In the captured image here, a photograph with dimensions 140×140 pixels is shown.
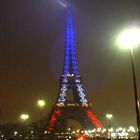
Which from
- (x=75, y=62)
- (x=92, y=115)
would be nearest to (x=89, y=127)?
(x=92, y=115)

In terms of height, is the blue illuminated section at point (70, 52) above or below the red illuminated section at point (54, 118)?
above

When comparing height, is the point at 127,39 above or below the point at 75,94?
below

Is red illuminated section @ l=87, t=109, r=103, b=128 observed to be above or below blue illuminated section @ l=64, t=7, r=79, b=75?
below

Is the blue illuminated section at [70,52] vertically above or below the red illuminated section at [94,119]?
above

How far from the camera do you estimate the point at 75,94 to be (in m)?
98.3

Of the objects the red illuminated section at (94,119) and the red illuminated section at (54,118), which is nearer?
the red illuminated section at (54,118)

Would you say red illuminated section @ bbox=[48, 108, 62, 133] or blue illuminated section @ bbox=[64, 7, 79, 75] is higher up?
blue illuminated section @ bbox=[64, 7, 79, 75]

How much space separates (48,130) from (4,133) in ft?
78.4

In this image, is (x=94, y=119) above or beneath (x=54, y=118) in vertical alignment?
beneath

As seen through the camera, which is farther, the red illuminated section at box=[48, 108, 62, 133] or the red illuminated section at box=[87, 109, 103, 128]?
the red illuminated section at box=[87, 109, 103, 128]

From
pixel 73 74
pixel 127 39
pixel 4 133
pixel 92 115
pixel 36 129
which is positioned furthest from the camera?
pixel 4 133

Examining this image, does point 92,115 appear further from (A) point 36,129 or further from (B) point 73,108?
(A) point 36,129

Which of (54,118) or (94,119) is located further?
(54,118)

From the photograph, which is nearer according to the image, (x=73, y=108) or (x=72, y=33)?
(x=73, y=108)
